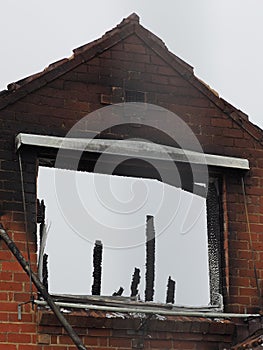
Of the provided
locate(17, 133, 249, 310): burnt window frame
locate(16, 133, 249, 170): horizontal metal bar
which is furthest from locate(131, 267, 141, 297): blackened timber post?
locate(16, 133, 249, 170): horizontal metal bar

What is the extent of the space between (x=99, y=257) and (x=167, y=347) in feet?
5.54

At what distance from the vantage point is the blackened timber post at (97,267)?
9953 mm

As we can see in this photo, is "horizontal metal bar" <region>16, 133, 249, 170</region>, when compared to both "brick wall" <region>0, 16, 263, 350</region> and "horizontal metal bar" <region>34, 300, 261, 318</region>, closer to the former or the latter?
"brick wall" <region>0, 16, 263, 350</region>

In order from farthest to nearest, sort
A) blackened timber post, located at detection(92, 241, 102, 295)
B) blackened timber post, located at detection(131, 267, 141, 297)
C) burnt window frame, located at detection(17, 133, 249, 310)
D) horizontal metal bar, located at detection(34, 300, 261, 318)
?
blackened timber post, located at detection(131, 267, 141, 297) → blackened timber post, located at detection(92, 241, 102, 295) → burnt window frame, located at detection(17, 133, 249, 310) → horizontal metal bar, located at detection(34, 300, 261, 318)

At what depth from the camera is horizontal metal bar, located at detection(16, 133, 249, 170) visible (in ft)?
30.3

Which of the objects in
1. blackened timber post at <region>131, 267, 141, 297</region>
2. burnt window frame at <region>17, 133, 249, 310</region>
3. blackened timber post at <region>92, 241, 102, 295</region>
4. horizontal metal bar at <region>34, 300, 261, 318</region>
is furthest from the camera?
blackened timber post at <region>131, 267, 141, 297</region>

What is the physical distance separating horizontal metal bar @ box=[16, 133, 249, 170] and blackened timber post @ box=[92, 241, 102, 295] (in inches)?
54.2

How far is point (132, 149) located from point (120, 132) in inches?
11.0

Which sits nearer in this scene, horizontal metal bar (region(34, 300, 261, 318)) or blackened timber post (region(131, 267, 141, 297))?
horizontal metal bar (region(34, 300, 261, 318))

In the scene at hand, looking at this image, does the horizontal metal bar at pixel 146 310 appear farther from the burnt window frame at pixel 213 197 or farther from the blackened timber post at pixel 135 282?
the blackened timber post at pixel 135 282

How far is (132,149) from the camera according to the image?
9578 mm

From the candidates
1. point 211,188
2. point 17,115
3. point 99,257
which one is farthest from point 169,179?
point 17,115

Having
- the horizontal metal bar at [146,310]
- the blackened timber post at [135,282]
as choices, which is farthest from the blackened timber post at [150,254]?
the horizontal metal bar at [146,310]

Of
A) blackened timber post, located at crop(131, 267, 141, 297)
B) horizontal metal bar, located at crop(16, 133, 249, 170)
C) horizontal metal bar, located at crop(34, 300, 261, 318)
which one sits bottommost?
horizontal metal bar, located at crop(34, 300, 261, 318)
